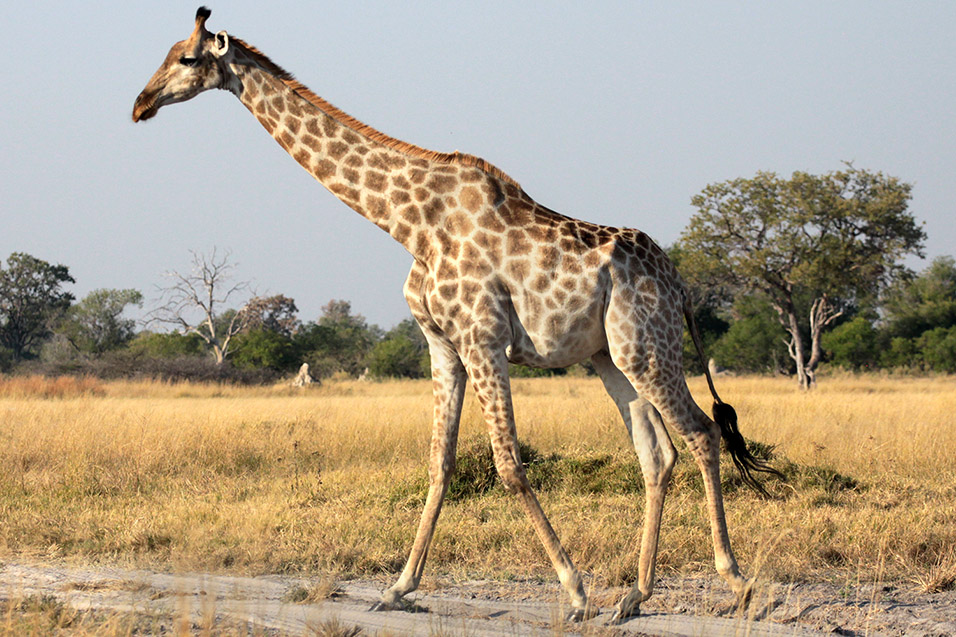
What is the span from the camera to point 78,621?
4.12 meters

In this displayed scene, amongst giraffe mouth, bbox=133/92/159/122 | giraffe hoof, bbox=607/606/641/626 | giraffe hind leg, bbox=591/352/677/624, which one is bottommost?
giraffe hoof, bbox=607/606/641/626

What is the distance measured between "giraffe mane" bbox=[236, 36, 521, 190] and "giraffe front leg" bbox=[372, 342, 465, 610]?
104cm

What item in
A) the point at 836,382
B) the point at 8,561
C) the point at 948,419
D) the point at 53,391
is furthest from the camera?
the point at 836,382

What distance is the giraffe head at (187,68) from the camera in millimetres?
5043

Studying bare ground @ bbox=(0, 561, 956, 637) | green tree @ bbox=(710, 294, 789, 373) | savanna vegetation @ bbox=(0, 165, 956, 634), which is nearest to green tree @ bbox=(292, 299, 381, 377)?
green tree @ bbox=(710, 294, 789, 373)

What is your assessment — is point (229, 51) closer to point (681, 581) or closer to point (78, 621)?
point (78, 621)

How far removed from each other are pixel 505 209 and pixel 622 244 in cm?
66

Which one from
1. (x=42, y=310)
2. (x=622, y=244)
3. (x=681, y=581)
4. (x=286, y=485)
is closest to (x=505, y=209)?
(x=622, y=244)

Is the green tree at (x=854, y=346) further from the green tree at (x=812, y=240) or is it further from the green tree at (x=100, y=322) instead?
the green tree at (x=100, y=322)

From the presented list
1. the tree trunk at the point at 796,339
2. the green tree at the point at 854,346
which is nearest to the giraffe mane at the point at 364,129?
the tree trunk at the point at 796,339

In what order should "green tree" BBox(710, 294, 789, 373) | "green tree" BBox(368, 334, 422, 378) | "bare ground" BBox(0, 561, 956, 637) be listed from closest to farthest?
"bare ground" BBox(0, 561, 956, 637) < "green tree" BBox(368, 334, 422, 378) < "green tree" BBox(710, 294, 789, 373)

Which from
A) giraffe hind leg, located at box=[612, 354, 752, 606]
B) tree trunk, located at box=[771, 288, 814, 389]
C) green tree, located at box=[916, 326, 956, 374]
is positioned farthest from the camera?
green tree, located at box=[916, 326, 956, 374]

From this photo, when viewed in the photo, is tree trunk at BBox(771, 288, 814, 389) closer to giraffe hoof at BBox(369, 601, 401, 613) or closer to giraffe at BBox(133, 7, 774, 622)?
giraffe at BBox(133, 7, 774, 622)

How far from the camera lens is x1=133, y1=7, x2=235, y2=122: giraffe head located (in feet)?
16.5
